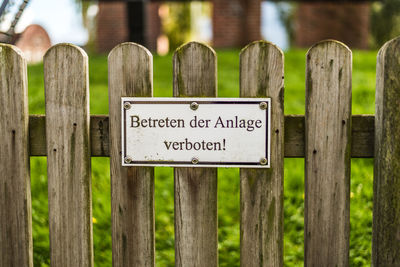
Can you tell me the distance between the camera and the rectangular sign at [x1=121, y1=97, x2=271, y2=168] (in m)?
1.87

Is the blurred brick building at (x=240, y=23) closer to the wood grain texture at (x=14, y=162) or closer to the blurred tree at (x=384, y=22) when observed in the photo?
the blurred tree at (x=384, y=22)

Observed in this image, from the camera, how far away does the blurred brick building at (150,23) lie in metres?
11.9

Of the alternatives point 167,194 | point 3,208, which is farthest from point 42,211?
point 3,208

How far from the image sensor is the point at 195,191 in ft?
6.41

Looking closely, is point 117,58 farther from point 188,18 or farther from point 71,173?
point 188,18

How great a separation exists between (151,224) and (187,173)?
26 centimetres

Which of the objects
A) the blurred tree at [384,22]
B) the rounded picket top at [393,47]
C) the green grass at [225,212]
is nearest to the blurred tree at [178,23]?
the blurred tree at [384,22]

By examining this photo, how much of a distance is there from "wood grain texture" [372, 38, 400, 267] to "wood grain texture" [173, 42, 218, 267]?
63 centimetres

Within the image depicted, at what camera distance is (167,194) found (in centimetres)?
358

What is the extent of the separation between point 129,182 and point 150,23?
13213 millimetres

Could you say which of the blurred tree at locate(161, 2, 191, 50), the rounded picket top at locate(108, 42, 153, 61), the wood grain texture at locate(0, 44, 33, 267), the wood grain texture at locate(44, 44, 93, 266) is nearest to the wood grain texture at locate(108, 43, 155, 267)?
the rounded picket top at locate(108, 42, 153, 61)

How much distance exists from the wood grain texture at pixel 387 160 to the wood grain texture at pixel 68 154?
114 cm

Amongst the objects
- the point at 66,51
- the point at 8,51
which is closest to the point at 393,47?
the point at 66,51

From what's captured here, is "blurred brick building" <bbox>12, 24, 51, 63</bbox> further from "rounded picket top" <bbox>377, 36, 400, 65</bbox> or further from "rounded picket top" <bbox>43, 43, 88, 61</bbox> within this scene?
"rounded picket top" <bbox>377, 36, 400, 65</bbox>
